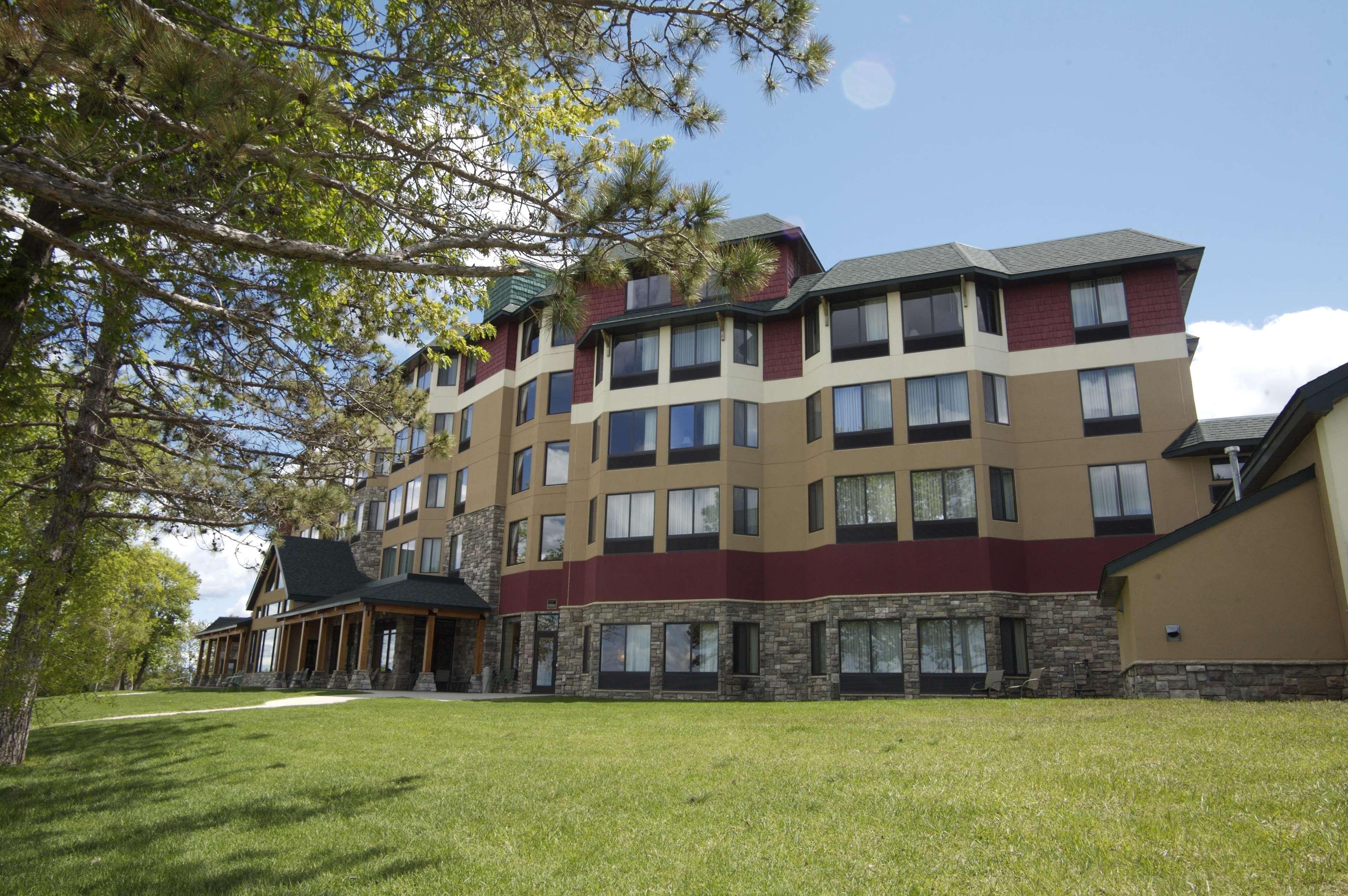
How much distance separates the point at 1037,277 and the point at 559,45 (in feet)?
63.6

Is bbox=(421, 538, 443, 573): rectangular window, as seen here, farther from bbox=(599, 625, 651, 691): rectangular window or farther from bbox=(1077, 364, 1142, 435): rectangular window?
bbox=(1077, 364, 1142, 435): rectangular window

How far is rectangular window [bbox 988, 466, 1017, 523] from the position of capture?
23.0m

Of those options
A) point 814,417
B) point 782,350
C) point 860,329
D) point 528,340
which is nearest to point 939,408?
point 860,329

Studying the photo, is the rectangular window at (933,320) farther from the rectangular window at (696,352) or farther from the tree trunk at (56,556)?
the tree trunk at (56,556)

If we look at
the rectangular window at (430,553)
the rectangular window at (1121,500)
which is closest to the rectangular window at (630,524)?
the rectangular window at (430,553)

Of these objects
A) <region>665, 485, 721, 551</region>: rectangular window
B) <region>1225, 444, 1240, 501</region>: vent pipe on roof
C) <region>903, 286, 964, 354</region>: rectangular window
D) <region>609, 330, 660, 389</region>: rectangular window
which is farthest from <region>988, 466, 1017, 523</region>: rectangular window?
<region>609, 330, 660, 389</region>: rectangular window

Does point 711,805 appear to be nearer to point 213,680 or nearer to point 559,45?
point 559,45

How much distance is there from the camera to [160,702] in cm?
2342

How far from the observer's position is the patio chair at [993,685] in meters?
20.6

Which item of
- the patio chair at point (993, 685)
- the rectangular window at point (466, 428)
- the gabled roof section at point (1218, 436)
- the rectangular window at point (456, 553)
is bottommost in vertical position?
the patio chair at point (993, 685)

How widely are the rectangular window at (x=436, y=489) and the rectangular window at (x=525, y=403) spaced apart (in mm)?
5064

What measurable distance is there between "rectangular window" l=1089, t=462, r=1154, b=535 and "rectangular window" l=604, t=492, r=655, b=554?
39.2 feet

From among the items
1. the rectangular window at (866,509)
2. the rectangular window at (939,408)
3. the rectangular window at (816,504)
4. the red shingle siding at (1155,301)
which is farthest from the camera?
the rectangular window at (816,504)

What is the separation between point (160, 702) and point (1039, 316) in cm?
2573
